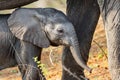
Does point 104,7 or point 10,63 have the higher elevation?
point 104,7

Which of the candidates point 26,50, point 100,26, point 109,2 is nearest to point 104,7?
point 109,2

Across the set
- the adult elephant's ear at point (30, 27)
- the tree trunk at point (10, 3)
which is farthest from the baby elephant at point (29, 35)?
the tree trunk at point (10, 3)

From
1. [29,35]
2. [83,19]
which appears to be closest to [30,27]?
[29,35]

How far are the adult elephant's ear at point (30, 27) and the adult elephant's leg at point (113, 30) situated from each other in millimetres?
519

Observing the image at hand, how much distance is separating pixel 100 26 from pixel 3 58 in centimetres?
332

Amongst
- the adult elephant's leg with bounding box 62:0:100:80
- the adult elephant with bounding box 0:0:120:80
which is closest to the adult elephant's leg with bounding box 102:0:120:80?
the adult elephant with bounding box 0:0:120:80

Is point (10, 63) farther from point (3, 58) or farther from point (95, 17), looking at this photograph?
point (95, 17)

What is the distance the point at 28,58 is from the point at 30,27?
242 millimetres

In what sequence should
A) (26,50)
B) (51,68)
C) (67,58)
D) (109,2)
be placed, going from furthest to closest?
1. (51,68)
2. (67,58)
3. (26,50)
4. (109,2)

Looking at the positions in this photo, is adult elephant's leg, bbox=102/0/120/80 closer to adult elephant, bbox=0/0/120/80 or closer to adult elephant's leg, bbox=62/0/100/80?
adult elephant, bbox=0/0/120/80

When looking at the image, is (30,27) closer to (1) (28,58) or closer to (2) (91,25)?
(1) (28,58)

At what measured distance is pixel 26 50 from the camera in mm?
5102

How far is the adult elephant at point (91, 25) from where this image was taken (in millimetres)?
4754

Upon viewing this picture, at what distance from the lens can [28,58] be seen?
16.8 ft
